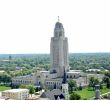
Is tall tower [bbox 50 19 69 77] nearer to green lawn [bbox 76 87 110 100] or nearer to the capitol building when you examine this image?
the capitol building

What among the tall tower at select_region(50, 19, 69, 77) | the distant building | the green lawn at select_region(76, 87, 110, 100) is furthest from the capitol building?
the distant building

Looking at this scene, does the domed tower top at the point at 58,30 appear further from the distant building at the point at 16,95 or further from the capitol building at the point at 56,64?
the distant building at the point at 16,95

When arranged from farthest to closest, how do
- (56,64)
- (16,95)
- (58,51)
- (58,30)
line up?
(58,51)
(56,64)
(58,30)
(16,95)

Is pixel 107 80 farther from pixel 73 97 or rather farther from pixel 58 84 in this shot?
pixel 73 97

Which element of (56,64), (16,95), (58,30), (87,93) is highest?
(58,30)

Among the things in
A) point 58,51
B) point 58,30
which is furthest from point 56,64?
point 58,30

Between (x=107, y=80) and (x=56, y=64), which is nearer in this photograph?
(x=107, y=80)

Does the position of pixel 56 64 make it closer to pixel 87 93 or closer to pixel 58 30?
pixel 58 30

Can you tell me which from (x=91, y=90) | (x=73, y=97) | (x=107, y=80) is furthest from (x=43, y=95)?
(x=107, y=80)

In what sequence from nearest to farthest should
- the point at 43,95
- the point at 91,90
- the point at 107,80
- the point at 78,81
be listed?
the point at 43,95, the point at 91,90, the point at 107,80, the point at 78,81
